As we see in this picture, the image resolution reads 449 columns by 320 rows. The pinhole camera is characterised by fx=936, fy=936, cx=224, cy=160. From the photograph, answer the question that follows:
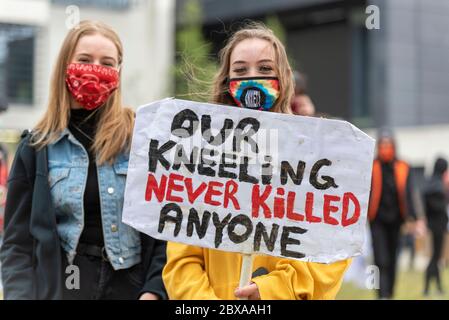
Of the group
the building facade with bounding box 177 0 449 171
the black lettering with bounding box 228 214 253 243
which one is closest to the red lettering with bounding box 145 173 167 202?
the black lettering with bounding box 228 214 253 243

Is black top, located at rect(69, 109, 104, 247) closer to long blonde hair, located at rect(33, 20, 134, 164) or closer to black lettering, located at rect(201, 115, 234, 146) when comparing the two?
long blonde hair, located at rect(33, 20, 134, 164)

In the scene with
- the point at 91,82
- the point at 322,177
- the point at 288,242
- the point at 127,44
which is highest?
the point at 127,44

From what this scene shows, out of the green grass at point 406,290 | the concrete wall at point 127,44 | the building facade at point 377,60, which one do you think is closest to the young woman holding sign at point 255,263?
the green grass at point 406,290

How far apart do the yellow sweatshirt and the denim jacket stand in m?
0.26

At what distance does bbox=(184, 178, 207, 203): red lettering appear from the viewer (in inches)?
132

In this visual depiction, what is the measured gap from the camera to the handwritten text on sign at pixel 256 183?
11.0 feet

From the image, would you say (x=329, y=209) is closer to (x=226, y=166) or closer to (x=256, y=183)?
(x=256, y=183)

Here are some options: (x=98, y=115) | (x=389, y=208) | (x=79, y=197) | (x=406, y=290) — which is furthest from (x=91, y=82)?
(x=406, y=290)

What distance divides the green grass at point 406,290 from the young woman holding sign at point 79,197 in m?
4.55

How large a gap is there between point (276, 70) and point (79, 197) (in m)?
0.95

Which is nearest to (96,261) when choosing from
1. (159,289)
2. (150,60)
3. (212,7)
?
(159,289)

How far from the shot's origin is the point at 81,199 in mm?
3803

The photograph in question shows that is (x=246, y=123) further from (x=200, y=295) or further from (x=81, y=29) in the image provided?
(x=81, y=29)
